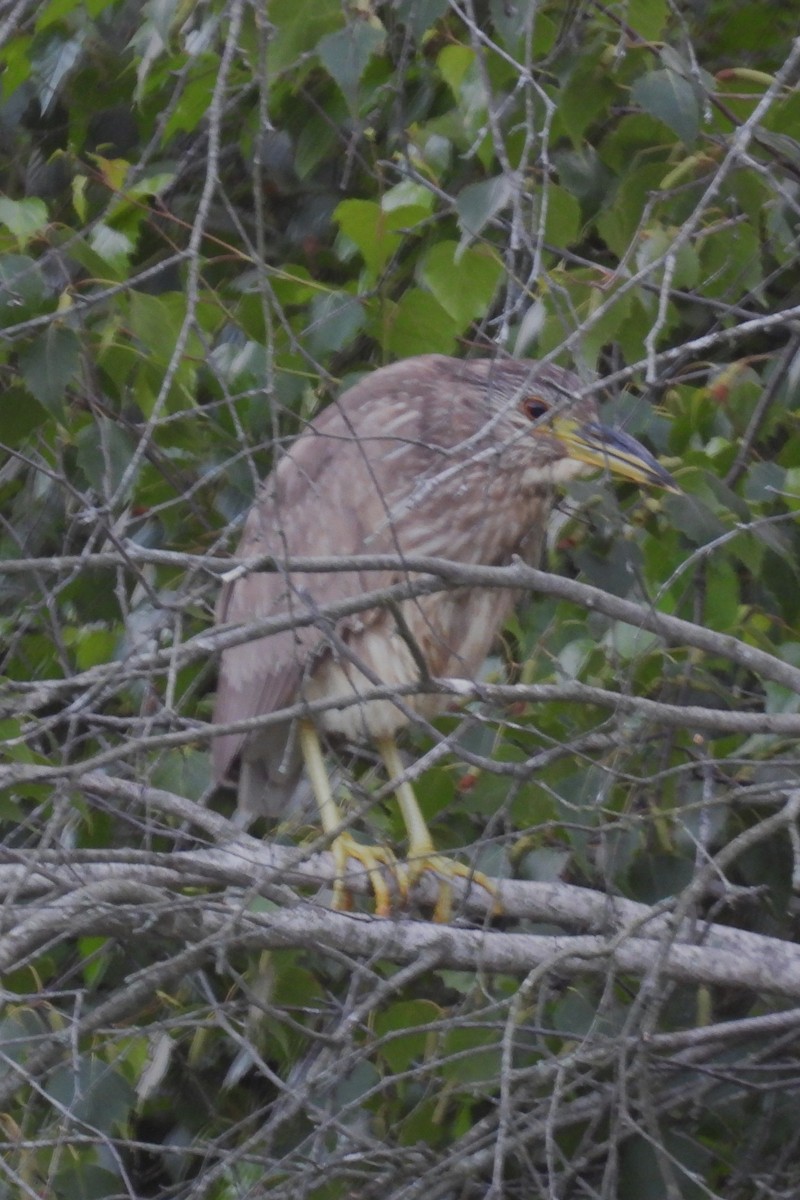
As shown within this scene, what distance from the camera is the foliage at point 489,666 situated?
221 cm

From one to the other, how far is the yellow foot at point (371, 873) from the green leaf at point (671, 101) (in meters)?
1.37

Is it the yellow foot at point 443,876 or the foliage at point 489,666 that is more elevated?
the foliage at point 489,666

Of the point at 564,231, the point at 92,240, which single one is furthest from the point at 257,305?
the point at 564,231

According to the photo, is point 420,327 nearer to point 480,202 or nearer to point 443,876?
point 480,202

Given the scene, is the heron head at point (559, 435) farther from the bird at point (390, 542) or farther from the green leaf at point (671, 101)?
the green leaf at point (671, 101)

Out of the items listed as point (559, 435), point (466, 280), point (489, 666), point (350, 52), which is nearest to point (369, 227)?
point (466, 280)

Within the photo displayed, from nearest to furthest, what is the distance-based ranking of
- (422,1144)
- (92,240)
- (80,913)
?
(80,913), (422,1144), (92,240)

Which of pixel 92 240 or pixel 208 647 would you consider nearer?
pixel 208 647

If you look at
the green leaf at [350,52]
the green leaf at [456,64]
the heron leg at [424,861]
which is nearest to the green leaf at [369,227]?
the green leaf at [456,64]

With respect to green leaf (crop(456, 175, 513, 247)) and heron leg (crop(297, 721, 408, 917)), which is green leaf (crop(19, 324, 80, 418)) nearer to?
green leaf (crop(456, 175, 513, 247))

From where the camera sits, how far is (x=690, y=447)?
293 centimetres

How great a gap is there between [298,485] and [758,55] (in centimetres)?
133

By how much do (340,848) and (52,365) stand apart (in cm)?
113

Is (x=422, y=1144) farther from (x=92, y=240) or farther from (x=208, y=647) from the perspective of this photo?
(x=92, y=240)
